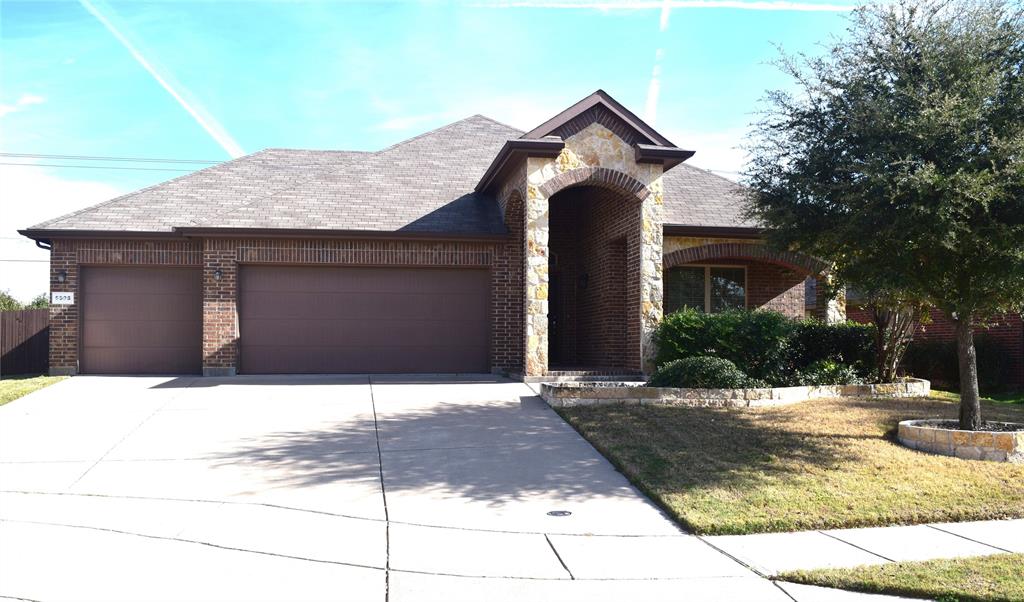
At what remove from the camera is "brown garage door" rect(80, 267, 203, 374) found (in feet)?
52.3

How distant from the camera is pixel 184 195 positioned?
17.7 m

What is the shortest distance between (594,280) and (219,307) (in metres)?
7.88

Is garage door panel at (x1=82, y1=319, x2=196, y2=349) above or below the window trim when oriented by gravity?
below

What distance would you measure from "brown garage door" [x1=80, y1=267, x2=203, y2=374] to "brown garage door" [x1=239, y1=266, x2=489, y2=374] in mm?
1344

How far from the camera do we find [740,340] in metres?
13.1

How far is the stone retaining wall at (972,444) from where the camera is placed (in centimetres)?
879

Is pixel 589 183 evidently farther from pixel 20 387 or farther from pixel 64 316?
pixel 64 316

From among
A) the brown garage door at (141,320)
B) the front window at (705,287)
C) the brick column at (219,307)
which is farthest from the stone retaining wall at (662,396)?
the brown garage door at (141,320)

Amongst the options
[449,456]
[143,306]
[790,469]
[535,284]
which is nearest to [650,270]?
→ [535,284]

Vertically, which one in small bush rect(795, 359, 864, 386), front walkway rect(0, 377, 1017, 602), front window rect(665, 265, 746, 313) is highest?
front window rect(665, 265, 746, 313)

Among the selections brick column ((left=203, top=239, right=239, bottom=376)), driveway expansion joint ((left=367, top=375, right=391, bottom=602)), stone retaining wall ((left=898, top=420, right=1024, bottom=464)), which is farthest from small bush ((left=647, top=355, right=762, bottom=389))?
brick column ((left=203, top=239, right=239, bottom=376))

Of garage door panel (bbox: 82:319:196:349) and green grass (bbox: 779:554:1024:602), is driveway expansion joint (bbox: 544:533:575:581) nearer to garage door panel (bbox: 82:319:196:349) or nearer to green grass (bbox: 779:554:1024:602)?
green grass (bbox: 779:554:1024:602)

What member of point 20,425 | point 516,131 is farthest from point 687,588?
point 516,131

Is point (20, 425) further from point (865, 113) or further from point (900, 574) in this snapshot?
point (865, 113)
